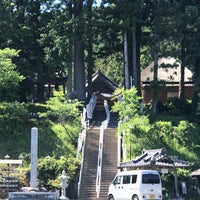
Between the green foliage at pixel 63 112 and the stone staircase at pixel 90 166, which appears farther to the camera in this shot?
the green foliage at pixel 63 112

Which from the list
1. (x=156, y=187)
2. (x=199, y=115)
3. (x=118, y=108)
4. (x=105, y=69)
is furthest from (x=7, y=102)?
(x=105, y=69)

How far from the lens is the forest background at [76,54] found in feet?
137

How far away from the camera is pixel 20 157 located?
36.8 metres

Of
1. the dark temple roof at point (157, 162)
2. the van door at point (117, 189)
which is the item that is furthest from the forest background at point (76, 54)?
the van door at point (117, 189)

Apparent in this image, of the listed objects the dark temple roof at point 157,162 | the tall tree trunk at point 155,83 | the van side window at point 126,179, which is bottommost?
the van side window at point 126,179

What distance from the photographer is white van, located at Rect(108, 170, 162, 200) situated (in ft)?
93.6

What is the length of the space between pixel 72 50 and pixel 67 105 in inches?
414

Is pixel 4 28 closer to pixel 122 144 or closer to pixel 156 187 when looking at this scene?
pixel 122 144

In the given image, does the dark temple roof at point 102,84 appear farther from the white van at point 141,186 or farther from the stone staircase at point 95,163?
the white van at point 141,186

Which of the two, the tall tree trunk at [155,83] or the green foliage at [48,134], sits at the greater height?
the tall tree trunk at [155,83]

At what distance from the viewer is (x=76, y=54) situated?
53.4m

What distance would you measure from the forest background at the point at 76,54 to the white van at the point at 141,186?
676 centimetres

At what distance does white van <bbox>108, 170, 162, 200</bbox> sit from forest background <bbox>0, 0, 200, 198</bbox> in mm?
6757

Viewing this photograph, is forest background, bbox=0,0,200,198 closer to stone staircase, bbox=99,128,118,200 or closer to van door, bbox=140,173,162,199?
stone staircase, bbox=99,128,118,200
